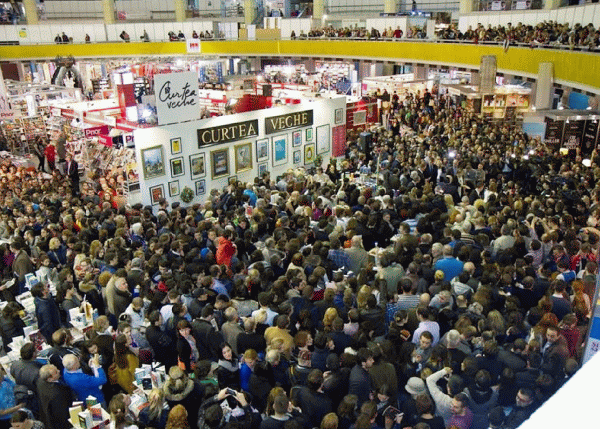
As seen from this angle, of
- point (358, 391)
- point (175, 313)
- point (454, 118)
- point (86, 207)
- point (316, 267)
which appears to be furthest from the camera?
point (454, 118)

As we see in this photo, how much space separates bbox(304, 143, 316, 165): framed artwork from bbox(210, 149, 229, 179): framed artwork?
2931mm

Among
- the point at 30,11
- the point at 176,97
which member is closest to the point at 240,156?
the point at 176,97

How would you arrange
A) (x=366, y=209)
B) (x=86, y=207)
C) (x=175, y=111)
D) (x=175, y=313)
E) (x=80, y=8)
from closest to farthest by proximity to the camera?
(x=175, y=313) < (x=366, y=209) < (x=86, y=207) < (x=175, y=111) < (x=80, y=8)

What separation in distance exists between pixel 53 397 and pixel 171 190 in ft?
28.9

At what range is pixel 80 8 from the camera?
36.3 meters

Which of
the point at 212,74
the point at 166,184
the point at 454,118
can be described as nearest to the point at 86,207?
the point at 166,184

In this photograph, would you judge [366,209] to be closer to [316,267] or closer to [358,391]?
Answer: [316,267]

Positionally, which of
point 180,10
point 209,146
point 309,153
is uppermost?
point 180,10

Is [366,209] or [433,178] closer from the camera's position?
[366,209]

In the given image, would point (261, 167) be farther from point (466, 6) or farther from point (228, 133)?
point (466, 6)

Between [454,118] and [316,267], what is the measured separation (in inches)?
547

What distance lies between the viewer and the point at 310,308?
6.54 metres

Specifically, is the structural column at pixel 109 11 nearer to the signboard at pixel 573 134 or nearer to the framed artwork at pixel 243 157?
the framed artwork at pixel 243 157

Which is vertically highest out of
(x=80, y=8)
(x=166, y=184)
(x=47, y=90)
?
(x=80, y=8)
